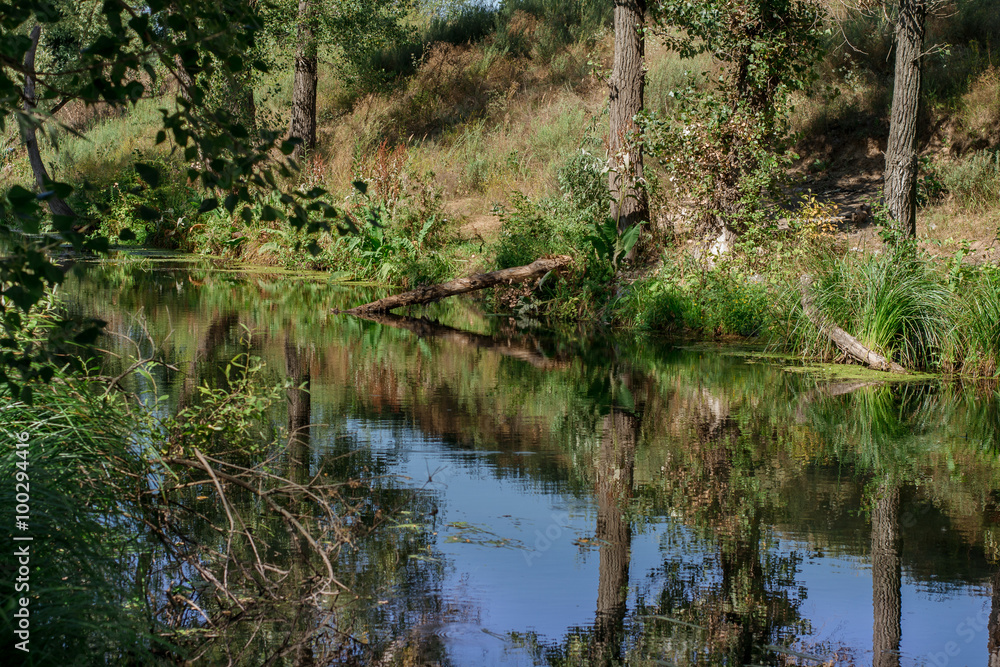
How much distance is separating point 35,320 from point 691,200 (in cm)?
1105

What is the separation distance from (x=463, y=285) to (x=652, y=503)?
359 inches

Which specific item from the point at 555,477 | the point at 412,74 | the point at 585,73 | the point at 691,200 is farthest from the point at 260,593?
the point at 412,74

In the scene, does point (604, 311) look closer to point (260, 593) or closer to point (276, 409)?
point (276, 409)

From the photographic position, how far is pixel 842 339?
1066 centimetres

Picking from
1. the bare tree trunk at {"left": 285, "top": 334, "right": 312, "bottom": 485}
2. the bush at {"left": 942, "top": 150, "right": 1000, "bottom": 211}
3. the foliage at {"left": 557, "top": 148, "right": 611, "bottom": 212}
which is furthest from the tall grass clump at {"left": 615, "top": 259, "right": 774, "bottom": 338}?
the bush at {"left": 942, "top": 150, "right": 1000, "bottom": 211}

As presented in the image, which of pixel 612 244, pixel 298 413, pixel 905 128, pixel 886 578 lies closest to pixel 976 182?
pixel 905 128

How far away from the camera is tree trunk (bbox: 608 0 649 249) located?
1523 centimetres

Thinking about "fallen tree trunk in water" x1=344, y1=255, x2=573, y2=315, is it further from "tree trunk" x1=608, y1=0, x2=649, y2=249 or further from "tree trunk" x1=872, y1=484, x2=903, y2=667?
"tree trunk" x1=872, y1=484, x2=903, y2=667

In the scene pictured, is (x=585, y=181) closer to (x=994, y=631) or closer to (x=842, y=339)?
(x=842, y=339)

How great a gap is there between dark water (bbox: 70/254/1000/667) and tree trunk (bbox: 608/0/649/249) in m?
4.33

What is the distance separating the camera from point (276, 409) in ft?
26.4

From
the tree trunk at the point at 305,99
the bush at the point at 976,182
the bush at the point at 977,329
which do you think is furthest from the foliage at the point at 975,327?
the tree trunk at the point at 305,99

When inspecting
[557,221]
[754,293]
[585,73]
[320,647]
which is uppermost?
[585,73]

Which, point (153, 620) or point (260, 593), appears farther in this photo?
point (260, 593)
